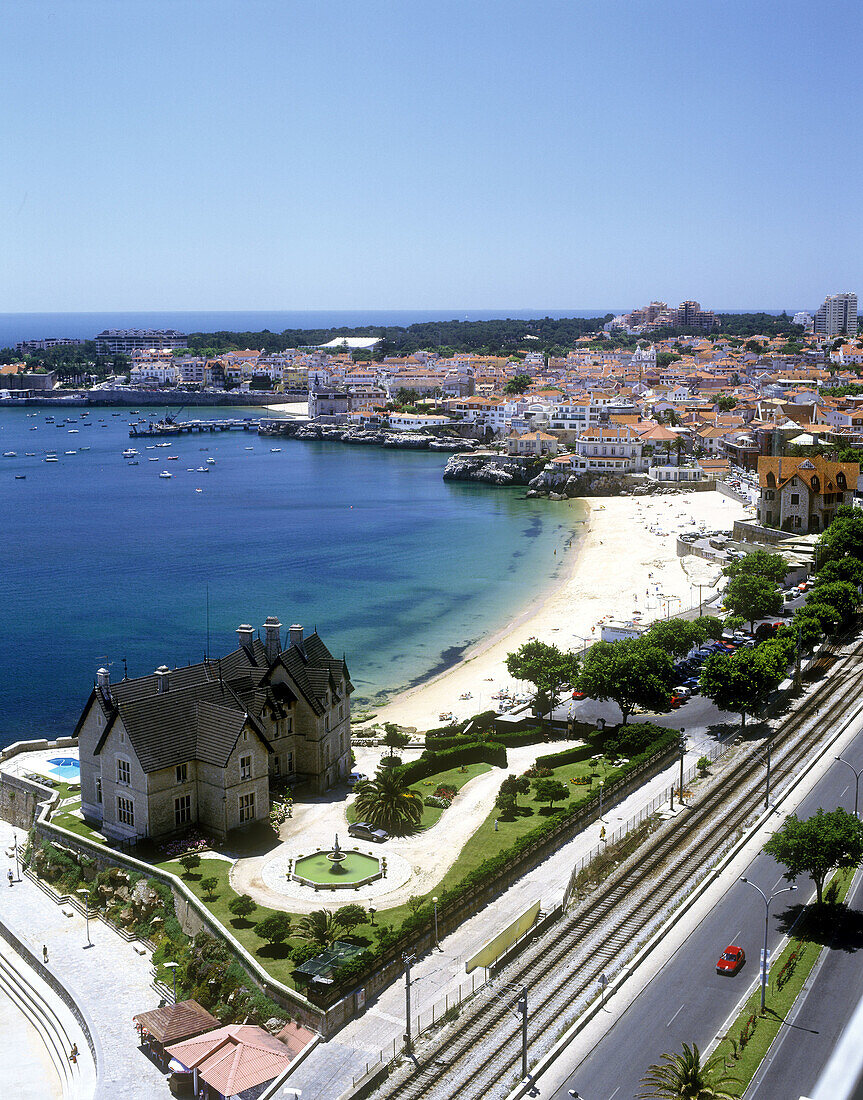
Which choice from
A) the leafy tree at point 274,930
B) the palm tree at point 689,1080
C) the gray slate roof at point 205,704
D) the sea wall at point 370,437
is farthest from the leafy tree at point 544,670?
the sea wall at point 370,437

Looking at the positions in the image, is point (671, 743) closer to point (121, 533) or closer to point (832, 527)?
point (832, 527)

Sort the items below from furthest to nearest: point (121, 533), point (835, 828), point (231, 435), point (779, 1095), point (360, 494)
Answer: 1. point (231, 435)
2. point (360, 494)
3. point (121, 533)
4. point (835, 828)
5. point (779, 1095)

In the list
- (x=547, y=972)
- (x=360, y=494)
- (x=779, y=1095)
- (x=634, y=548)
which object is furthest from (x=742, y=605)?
(x=360, y=494)

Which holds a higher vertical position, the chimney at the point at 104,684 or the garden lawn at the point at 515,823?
the chimney at the point at 104,684

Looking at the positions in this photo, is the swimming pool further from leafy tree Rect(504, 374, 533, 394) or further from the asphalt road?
leafy tree Rect(504, 374, 533, 394)

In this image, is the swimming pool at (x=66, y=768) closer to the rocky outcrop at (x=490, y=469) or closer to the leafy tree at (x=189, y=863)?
the leafy tree at (x=189, y=863)

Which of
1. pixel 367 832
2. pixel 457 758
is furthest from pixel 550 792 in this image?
pixel 367 832

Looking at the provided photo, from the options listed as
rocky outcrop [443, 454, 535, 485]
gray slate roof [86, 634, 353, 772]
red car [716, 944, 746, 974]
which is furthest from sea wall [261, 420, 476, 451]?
red car [716, 944, 746, 974]
